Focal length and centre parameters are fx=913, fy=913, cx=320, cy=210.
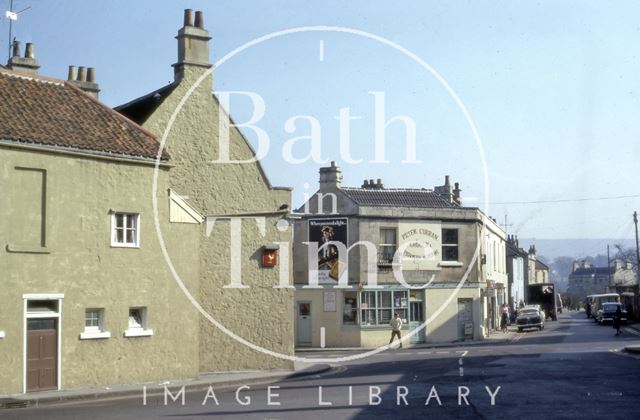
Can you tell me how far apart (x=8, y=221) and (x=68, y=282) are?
2.31m

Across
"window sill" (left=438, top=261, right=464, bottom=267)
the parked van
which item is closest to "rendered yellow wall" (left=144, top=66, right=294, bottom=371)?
"window sill" (left=438, top=261, right=464, bottom=267)

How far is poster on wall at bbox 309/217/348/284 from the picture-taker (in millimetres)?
47812

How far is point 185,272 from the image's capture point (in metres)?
27.3

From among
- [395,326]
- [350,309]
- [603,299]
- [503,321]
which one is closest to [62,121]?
[395,326]

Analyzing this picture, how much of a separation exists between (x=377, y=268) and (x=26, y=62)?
24.8 m

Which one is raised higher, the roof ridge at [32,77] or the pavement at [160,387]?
the roof ridge at [32,77]

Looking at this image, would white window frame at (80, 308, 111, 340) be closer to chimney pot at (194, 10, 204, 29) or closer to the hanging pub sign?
the hanging pub sign

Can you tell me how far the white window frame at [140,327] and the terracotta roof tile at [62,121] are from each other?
4.38 metres

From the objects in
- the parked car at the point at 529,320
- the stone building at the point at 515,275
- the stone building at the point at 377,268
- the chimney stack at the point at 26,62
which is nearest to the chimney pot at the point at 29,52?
the chimney stack at the point at 26,62

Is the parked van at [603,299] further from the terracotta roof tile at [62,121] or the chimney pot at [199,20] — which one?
the terracotta roof tile at [62,121]

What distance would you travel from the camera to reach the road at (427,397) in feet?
56.9

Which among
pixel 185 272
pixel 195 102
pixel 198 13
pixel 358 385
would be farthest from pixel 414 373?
pixel 198 13

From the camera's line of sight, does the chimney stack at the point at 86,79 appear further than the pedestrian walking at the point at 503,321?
No

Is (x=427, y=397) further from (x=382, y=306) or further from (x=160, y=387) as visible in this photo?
(x=382, y=306)
